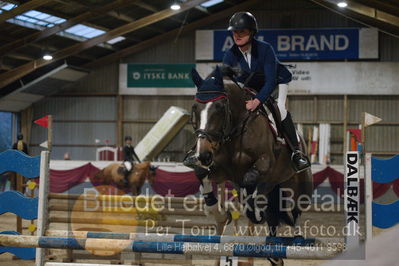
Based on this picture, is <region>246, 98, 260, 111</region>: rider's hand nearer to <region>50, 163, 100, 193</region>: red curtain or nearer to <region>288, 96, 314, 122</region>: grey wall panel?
<region>50, 163, 100, 193</region>: red curtain

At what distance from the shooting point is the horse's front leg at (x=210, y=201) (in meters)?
2.80

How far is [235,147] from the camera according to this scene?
2.83 m

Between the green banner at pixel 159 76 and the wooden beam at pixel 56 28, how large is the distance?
12.4ft

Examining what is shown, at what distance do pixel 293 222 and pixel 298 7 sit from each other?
43.8 ft

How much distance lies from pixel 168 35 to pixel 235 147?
554 inches

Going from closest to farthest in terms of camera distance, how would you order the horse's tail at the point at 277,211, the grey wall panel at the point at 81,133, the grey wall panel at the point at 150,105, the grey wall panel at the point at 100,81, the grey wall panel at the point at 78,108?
the horse's tail at the point at 277,211 < the grey wall panel at the point at 150,105 < the grey wall panel at the point at 81,133 < the grey wall panel at the point at 78,108 < the grey wall panel at the point at 100,81

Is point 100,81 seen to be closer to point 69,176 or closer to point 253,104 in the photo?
point 69,176

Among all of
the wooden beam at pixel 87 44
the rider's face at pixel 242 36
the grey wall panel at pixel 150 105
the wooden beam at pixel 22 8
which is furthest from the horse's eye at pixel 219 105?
the grey wall panel at pixel 150 105

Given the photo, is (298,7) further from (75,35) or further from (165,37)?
(75,35)

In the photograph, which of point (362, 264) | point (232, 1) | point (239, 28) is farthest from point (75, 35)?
point (362, 264)

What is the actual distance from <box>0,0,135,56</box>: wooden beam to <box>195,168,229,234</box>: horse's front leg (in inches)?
378

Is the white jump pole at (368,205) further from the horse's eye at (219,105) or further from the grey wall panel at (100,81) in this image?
the grey wall panel at (100,81)

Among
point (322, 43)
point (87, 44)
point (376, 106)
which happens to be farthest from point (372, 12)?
point (87, 44)

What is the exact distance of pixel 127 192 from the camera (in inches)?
434
